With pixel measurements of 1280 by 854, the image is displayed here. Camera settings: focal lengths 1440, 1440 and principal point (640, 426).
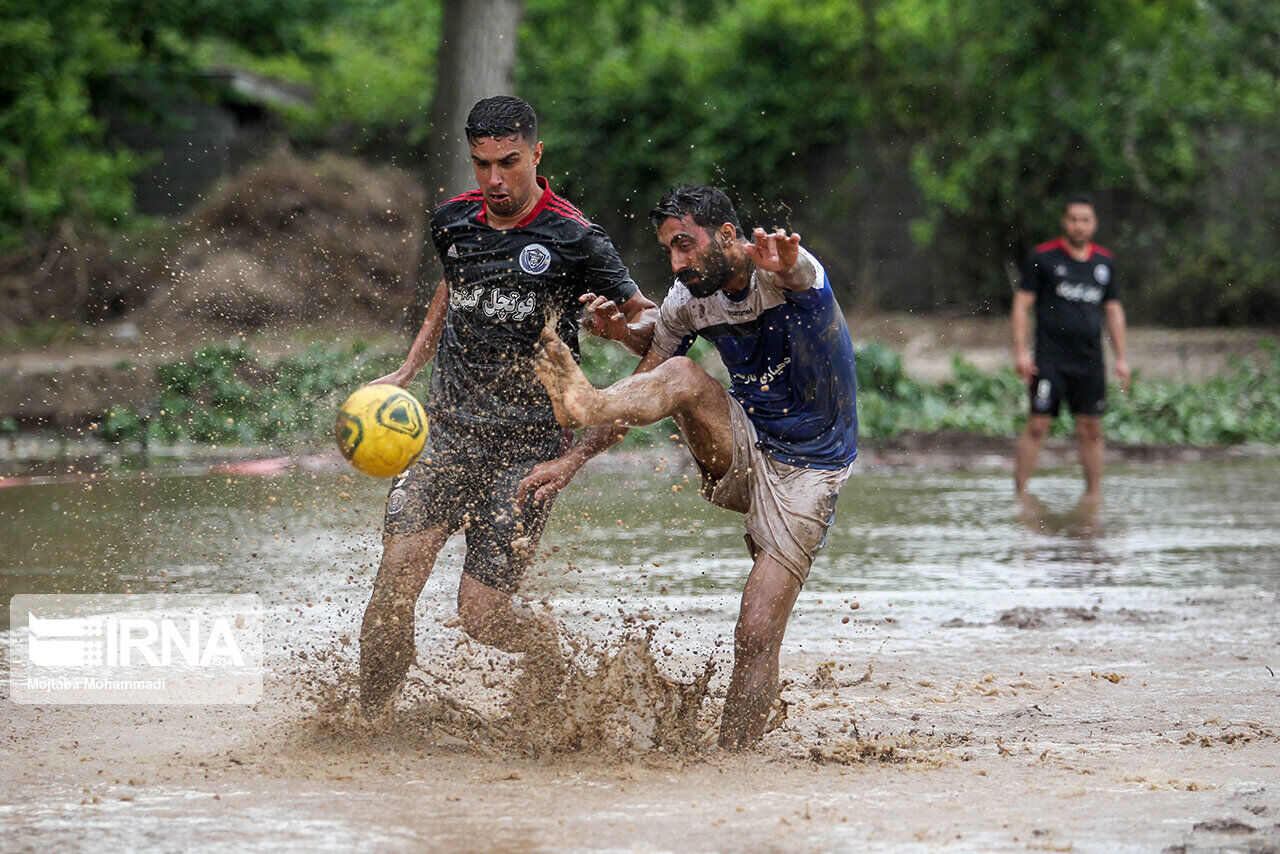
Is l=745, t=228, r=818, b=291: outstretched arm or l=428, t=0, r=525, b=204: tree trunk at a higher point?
l=428, t=0, r=525, b=204: tree trunk

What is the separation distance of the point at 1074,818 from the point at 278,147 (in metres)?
18.7

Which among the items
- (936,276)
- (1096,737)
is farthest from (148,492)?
(936,276)

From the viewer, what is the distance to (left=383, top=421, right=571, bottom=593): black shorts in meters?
4.74

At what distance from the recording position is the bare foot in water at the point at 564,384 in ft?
14.4

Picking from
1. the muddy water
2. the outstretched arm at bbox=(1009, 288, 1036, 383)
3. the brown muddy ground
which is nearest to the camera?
the brown muddy ground

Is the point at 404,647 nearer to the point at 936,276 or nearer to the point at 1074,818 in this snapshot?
the point at 1074,818

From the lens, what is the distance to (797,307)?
4.57 m

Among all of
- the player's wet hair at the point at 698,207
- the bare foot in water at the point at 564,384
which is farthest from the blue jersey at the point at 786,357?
the bare foot in water at the point at 564,384

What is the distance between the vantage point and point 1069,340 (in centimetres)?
987

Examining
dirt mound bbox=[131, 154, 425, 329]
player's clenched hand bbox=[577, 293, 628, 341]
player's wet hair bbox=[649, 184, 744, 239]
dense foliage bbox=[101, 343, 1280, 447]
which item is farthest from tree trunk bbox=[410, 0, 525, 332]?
player's wet hair bbox=[649, 184, 744, 239]

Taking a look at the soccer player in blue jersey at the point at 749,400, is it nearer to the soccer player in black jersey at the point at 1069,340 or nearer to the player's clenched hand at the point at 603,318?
the player's clenched hand at the point at 603,318

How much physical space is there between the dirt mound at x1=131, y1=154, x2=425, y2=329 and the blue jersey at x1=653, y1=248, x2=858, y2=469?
12.2 m

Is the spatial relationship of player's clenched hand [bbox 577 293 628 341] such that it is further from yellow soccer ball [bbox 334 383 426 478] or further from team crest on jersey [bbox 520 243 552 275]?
yellow soccer ball [bbox 334 383 426 478]

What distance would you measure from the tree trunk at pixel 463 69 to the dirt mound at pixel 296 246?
363 cm
